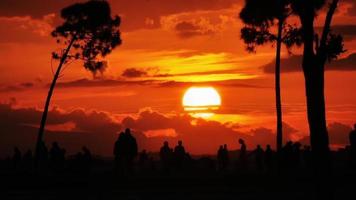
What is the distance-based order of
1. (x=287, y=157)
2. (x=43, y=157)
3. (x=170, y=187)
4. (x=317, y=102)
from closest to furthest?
(x=317, y=102), (x=170, y=187), (x=287, y=157), (x=43, y=157)

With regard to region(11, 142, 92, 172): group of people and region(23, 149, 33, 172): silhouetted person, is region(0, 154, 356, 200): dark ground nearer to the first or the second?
region(11, 142, 92, 172): group of people

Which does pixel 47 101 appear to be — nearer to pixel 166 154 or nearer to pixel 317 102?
pixel 166 154

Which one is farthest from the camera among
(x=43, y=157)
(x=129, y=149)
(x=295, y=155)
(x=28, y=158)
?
(x=28, y=158)

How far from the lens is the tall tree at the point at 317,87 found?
48.5 feet

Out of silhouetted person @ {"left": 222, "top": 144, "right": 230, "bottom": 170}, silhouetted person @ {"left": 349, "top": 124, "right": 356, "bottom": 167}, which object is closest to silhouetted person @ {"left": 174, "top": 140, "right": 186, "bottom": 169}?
silhouetted person @ {"left": 222, "top": 144, "right": 230, "bottom": 170}

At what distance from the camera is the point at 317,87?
595 inches

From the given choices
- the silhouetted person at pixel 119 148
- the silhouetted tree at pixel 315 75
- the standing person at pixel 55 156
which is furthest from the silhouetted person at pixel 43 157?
the silhouetted tree at pixel 315 75

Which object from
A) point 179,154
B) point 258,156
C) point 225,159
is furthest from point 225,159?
point 179,154

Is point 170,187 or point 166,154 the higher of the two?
point 166,154

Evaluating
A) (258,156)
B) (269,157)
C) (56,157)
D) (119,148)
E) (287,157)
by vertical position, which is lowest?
(56,157)

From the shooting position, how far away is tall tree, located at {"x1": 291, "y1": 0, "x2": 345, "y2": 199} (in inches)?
582

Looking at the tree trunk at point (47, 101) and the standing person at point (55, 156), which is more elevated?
the tree trunk at point (47, 101)

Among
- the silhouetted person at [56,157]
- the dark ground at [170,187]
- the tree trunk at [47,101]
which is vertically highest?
the tree trunk at [47,101]

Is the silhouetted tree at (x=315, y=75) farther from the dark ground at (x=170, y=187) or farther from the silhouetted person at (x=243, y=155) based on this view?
the silhouetted person at (x=243, y=155)
